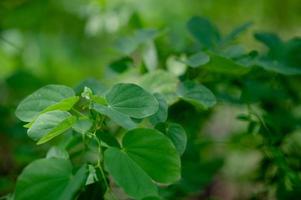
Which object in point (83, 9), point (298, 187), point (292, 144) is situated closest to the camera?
point (298, 187)

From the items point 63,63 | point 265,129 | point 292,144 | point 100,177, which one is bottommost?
point 63,63

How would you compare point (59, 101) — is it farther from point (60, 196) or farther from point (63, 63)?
point (63, 63)

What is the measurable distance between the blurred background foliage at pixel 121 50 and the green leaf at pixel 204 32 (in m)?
0.06

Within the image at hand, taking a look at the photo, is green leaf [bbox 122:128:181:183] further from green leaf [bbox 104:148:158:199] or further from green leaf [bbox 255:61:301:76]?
green leaf [bbox 255:61:301:76]

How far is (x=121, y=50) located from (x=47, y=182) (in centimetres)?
31

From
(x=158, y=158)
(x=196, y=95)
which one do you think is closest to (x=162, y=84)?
(x=196, y=95)

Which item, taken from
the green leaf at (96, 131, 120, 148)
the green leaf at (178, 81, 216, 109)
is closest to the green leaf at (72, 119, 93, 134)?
the green leaf at (96, 131, 120, 148)

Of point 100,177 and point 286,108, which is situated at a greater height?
point 100,177

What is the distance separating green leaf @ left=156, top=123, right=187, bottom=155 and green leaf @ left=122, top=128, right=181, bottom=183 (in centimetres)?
4

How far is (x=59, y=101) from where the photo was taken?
0.45 metres

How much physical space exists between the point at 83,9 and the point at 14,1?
27 centimetres

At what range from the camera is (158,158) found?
42 cm

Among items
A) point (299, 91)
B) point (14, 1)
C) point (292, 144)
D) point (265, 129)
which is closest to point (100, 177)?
point (265, 129)

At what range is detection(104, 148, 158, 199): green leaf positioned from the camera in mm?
398
